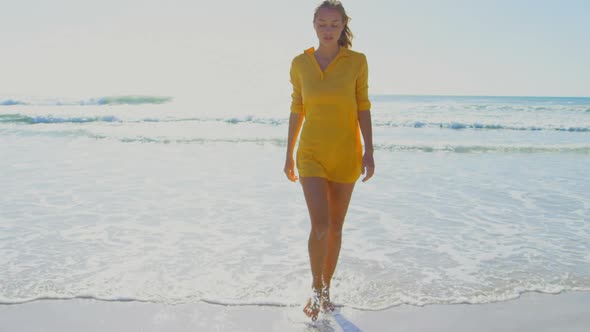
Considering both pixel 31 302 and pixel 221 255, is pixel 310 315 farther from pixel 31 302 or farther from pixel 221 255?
pixel 31 302

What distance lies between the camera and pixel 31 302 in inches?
145

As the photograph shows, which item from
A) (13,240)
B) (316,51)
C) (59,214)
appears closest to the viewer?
(316,51)

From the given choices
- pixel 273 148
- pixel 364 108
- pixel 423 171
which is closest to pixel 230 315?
pixel 364 108

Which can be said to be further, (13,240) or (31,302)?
(13,240)

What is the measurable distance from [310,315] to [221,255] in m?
1.52

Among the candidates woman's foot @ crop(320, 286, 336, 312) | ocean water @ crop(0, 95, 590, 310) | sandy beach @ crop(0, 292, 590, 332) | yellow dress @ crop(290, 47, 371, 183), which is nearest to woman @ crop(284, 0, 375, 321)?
yellow dress @ crop(290, 47, 371, 183)

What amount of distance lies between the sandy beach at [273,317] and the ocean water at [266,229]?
144 millimetres

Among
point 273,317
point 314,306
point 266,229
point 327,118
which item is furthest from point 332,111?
point 266,229

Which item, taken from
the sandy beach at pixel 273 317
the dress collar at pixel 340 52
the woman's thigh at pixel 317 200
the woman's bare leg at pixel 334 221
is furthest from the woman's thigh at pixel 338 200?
the dress collar at pixel 340 52

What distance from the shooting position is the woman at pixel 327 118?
3.19 meters

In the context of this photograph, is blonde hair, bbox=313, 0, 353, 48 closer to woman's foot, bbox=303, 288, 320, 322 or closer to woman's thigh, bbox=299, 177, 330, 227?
woman's thigh, bbox=299, 177, 330, 227

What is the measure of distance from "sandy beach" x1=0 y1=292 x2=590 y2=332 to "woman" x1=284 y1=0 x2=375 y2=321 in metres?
0.28

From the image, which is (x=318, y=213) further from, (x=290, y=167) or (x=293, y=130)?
(x=293, y=130)

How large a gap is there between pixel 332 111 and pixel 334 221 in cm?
81
